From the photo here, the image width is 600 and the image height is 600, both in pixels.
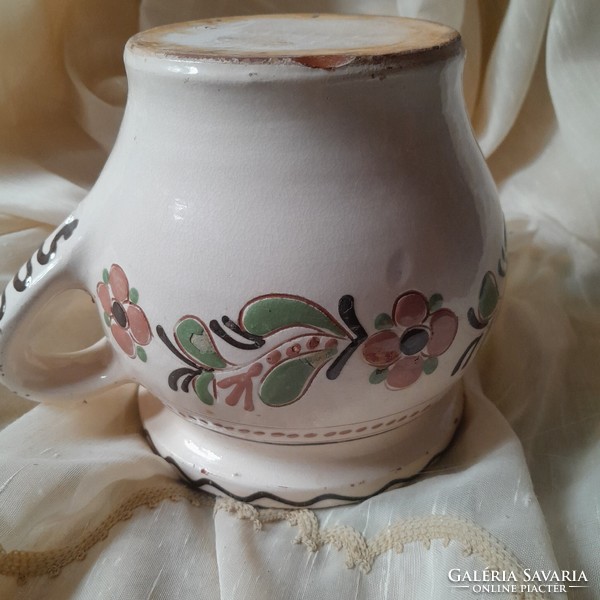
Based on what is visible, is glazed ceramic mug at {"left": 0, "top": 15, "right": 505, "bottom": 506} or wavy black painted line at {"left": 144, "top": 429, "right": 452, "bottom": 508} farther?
wavy black painted line at {"left": 144, "top": 429, "right": 452, "bottom": 508}

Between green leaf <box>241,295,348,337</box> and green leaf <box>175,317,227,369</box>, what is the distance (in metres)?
0.02

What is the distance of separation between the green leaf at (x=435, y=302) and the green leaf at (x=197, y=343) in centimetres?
11

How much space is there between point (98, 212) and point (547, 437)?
337mm

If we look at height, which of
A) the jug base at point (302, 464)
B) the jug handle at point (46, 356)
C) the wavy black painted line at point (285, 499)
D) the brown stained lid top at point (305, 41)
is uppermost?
the brown stained lid top at point (305, 41)

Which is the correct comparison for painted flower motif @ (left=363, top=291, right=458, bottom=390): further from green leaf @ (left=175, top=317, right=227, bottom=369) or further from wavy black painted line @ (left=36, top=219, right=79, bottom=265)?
wavy black painted line @ (left=36, top=219, right=79, bottom=265)

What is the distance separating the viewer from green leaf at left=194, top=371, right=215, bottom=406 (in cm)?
37

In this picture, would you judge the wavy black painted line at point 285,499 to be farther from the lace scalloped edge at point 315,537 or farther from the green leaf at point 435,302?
the green leaf at point 435,302

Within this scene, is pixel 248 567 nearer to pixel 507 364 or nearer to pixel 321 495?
pixel 321 495

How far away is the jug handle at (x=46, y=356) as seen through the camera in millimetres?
399

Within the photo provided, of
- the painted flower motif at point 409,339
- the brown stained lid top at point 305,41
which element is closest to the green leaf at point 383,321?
the painted flower motif at point 409,339

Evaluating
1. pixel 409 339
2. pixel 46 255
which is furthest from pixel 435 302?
pixel 46 255

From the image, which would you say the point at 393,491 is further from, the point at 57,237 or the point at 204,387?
the point at 57,237

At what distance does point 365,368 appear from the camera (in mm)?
359

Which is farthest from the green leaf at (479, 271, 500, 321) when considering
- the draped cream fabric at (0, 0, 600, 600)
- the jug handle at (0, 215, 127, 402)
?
the jug handle at (0, 215, 127, 402)
